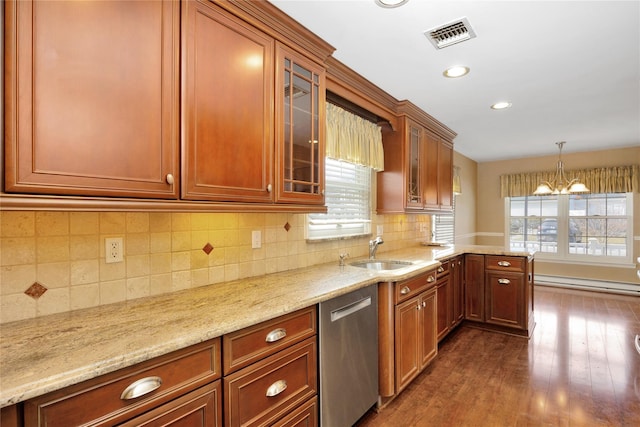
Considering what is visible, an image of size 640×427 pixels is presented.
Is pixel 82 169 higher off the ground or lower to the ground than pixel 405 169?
lower

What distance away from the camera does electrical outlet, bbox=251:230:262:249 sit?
2.11m

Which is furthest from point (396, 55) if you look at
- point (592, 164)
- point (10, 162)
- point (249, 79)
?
point (592, 164)

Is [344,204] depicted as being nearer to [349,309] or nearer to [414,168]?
[414,168]

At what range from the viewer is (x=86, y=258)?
4.60 feet

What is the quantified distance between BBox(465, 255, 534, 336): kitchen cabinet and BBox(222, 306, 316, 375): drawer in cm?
280

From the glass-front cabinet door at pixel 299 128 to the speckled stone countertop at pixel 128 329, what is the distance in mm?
558

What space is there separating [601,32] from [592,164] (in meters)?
4.69

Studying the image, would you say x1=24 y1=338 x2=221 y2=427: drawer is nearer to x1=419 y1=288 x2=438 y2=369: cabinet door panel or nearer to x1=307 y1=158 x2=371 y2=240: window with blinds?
x1=307 y1=158 x2=371 y2=240: window with blinds

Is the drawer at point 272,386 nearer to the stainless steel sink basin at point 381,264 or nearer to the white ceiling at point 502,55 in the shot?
the stainless steel sink basin at point 381,264

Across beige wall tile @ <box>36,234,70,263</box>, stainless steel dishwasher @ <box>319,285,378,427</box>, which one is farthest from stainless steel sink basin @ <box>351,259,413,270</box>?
beige wall tile @ <box>36,234,70,263</box>

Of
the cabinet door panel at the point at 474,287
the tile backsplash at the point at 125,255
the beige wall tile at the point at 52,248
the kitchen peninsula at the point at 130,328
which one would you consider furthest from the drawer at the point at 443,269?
the beige wall tile at the point at 52,248

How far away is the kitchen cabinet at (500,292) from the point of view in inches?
138

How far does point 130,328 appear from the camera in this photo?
1.18 metres

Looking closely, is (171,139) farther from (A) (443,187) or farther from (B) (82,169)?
(A) (443,187)
